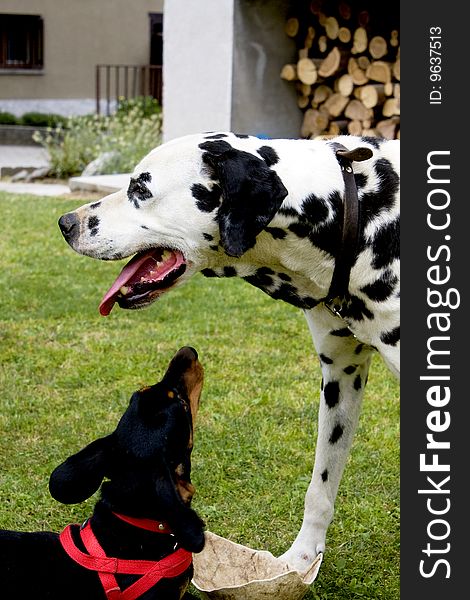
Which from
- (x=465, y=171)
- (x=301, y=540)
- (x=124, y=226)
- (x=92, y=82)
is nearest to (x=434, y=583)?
(x=301, y=540)

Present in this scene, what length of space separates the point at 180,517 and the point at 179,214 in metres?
1.01

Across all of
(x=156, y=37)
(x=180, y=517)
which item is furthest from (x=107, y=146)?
(x=156, y=37)

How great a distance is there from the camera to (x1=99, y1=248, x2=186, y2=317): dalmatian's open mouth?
3488mm

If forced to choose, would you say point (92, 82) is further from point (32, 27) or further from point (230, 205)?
point (230, 205)

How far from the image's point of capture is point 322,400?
4.16 meters

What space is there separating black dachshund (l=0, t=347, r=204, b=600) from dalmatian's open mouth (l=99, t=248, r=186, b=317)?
0.36 m

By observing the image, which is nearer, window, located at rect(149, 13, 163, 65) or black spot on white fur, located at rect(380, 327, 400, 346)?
black spot on white fur, located at rect(380, 327, 400, 346)

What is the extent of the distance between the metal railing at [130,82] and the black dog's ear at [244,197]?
21.1 m

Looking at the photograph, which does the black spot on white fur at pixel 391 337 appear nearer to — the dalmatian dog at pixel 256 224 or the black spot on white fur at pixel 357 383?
the dalmatian dog at pixel 256 224

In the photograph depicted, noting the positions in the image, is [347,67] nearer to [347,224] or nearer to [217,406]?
[217,406]

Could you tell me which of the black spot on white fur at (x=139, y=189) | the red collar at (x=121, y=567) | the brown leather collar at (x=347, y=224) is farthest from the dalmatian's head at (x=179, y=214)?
the red collar at (x=121, y=567)

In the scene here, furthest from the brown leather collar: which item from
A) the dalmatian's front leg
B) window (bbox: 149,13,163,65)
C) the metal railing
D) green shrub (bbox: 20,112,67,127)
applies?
window (bbox: 149,13,163,65)

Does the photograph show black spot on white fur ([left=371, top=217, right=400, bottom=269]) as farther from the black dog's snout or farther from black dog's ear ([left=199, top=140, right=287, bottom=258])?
the black dog's snout

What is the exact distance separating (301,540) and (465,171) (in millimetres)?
1780
